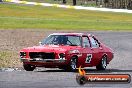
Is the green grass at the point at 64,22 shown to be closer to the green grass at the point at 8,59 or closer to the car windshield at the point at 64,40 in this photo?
the green grass at the point at 8,59

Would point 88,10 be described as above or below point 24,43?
Result: below

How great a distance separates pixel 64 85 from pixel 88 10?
271 ft

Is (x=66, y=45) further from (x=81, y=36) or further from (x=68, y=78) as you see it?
(x=68, y=78)

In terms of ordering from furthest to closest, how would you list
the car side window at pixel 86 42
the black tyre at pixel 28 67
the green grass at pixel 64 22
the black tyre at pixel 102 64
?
the green grass at pixel 64 22
the black tyre at pixel 102 64
the car side window at pixel 86 42
the black tyre at pixel 28 67

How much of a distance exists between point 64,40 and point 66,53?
4.12 feet

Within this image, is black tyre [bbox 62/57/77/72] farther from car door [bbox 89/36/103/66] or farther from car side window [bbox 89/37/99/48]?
car side window [bbox 89/37/99/48]

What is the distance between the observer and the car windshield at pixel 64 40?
63.9ft

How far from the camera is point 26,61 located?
1862cm

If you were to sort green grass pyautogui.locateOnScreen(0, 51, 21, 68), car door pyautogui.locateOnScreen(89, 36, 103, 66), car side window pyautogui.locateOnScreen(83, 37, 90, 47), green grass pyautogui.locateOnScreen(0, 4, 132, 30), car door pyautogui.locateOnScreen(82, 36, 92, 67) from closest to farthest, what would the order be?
car door pyautogui.locateOnScreen(82, 36, 92, 67), car side window pyautogui.locateOnScreen(83, 37, 90, 47), car door pyautogui.locateOnScreen(89, 36, 103, 66), green grass pyautogui.locateOnScreen(0, 51, 21, 68), green grass pyautogui.locateOnScreen(0, 4, 132, 30)

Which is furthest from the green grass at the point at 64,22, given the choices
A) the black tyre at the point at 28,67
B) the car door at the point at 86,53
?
the black tyre at the point at 28,67

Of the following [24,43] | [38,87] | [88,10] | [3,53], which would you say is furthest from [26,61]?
[88,10]

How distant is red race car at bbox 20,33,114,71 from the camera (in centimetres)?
1831

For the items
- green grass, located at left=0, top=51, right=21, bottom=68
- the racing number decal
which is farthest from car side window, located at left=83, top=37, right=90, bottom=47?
green grass, located at left=0, top=51, right=21, bottom=68

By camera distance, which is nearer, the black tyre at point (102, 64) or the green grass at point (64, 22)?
the black tyre at point (102, 64)
